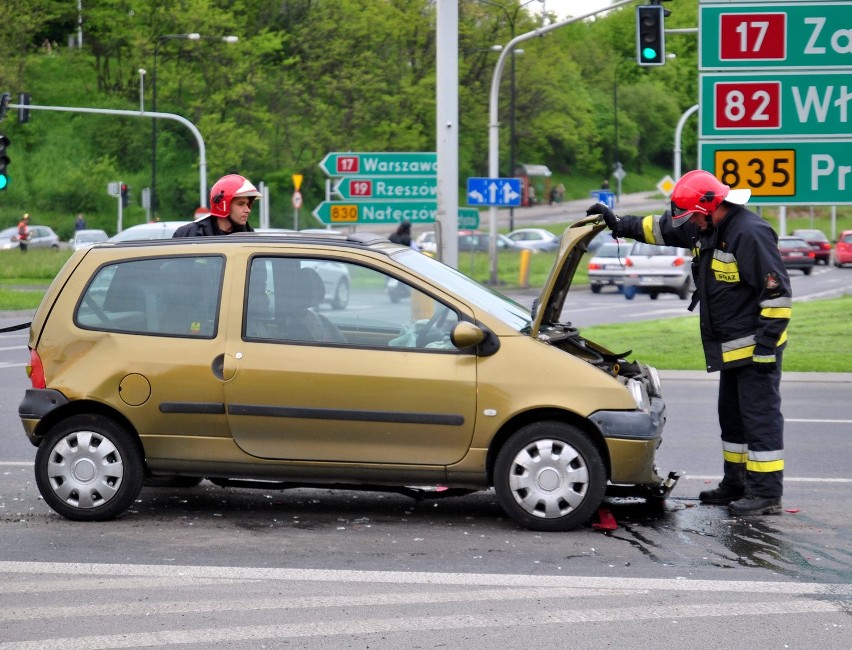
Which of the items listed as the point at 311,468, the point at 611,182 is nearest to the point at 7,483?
the point at 311,468

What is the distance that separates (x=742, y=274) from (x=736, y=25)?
24.2ft

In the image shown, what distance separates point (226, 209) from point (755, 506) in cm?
361

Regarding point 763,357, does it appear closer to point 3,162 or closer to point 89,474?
point 89,474

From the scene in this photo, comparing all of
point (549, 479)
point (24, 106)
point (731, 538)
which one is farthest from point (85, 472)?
point (24, 106)

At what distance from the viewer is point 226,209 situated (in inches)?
322

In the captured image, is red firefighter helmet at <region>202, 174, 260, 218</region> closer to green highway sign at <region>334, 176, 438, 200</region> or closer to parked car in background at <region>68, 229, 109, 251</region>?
green highway sign at <region>334, 176, 438, 200</region>

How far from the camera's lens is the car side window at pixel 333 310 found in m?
6.77

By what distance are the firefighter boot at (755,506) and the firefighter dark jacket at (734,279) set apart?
73cm

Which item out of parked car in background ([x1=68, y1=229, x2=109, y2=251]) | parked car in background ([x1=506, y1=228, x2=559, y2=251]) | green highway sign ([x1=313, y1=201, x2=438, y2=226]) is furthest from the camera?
parked car in background ([x1=506, y1=228, x2=559, y2=251])

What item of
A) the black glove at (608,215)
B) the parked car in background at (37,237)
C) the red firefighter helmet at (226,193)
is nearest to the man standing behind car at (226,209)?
the red firefighter helmet at (226,193)

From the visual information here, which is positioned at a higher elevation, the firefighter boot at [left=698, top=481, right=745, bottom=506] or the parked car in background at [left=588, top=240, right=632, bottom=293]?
the parked car in background at [left=588, top=240, right=632, bottom=293]

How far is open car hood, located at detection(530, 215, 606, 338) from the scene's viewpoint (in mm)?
7008

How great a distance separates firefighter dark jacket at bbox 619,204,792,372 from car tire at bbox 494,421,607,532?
3.72 ft

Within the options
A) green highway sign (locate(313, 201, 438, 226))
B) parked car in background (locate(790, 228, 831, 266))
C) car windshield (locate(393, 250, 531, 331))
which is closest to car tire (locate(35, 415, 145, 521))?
car windshield (locate(393, 250, 531, 331))
